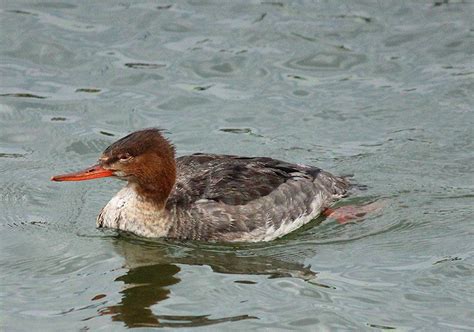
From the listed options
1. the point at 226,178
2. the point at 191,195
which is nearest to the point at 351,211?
the point at 226,178

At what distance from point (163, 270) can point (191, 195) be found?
1147mm

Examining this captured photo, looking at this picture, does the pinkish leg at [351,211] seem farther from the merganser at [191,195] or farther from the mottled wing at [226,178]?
the mottled wing at [226,178]

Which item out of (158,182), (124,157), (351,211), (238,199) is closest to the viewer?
(124,157)

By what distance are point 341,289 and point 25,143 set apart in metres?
5.49

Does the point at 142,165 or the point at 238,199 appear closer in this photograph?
the point at 142,165

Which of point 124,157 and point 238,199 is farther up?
point 124,157

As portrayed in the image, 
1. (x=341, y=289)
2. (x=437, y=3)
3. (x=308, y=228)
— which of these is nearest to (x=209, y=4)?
(x=437, y=3)

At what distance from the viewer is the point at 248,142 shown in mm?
14398

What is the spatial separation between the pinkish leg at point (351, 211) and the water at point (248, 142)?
0.13m

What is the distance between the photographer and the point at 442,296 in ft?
34.1

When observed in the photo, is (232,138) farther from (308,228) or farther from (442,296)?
(442,296)

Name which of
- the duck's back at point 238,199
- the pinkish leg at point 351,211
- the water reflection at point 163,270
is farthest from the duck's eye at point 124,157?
the pinkish leg at point 351,211

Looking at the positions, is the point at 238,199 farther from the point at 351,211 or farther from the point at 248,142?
the point at 248,142

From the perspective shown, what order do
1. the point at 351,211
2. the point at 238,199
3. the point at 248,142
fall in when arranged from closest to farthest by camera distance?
the point at 238,199, the point at 351,211, the point at 248,142
